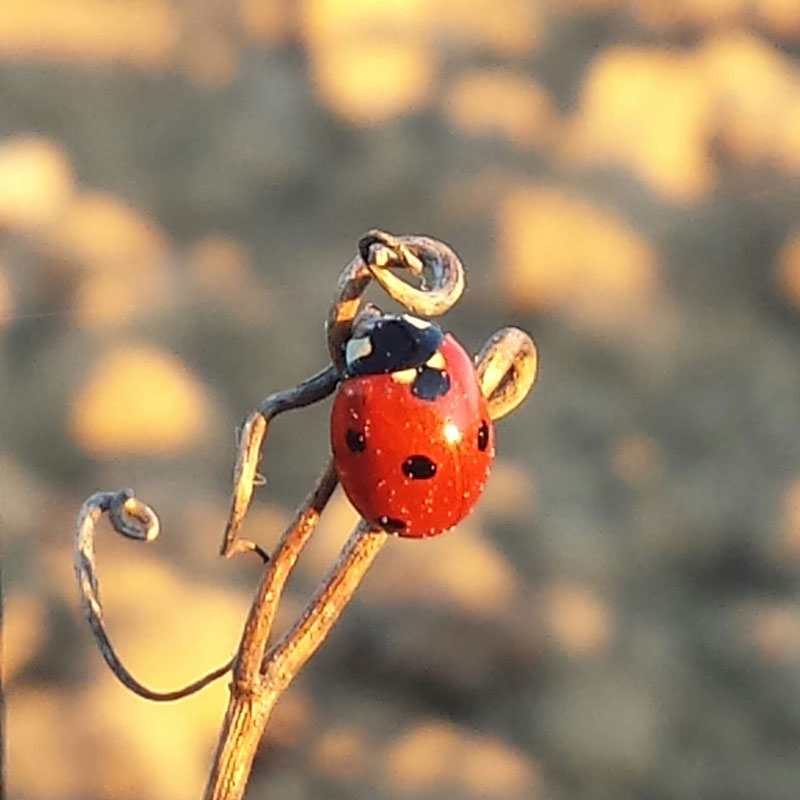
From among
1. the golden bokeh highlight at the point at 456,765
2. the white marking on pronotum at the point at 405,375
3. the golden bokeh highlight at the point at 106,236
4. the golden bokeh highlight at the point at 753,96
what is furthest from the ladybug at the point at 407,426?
the golden bokeh highlight at the point at 753,96

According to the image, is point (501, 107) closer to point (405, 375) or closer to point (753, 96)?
point (753, 96)

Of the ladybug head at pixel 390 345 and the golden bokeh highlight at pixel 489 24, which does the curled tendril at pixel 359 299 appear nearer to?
the ladybug head at pixel 390 345

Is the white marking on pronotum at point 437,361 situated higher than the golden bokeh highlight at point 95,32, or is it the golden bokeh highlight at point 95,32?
the golden bokeh highlight at point 95,32

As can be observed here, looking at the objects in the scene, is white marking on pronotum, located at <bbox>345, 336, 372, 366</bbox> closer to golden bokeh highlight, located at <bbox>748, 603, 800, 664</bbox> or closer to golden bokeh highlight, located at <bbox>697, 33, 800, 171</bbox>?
golden bokeh highlight, located at <bbox>748, 603, 800, 664</bbox>

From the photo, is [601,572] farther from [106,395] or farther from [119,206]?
[119,206]

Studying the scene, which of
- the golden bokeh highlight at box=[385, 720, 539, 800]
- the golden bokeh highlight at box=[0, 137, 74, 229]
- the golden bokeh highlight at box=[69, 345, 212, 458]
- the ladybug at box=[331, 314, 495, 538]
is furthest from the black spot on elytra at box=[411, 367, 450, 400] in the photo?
the golden bokeh highlight at box=[0, 137, 74, 229]

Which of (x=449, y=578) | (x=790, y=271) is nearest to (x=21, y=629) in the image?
(x=449, y=578)
